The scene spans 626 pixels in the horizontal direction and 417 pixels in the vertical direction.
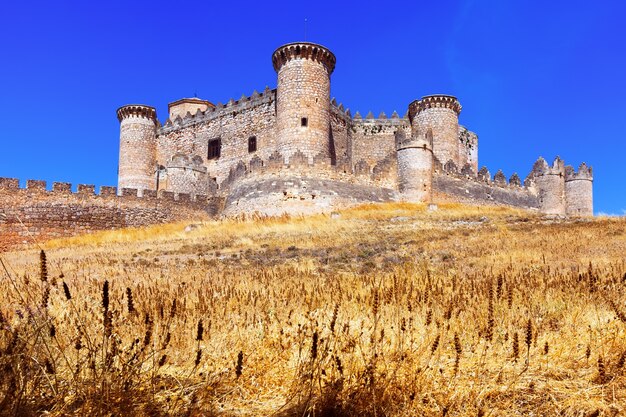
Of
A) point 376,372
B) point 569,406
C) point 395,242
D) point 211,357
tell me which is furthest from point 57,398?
point 395,242

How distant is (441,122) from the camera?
123ft

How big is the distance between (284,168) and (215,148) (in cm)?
1316

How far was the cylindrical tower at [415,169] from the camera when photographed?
29781 mm

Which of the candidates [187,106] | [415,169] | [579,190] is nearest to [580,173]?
[579,190]

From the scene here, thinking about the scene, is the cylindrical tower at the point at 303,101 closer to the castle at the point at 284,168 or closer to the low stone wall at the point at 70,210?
the castle at the point at 284,168

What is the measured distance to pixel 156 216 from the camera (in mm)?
28656

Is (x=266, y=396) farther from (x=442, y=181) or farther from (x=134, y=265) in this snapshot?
(x=442, y=181)

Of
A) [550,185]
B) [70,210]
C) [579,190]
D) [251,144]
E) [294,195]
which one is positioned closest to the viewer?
[70,210]

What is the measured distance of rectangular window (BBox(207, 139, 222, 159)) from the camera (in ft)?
128

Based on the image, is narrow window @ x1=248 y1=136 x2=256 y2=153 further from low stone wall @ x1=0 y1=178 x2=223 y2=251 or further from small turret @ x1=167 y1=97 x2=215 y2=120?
small turret @ x1=167 y1=97 x2=215 y2=120

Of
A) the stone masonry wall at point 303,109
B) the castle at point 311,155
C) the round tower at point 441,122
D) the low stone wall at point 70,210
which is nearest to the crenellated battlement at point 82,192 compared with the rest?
the low stone wall at point 70,210

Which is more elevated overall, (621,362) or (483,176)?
(483,176)

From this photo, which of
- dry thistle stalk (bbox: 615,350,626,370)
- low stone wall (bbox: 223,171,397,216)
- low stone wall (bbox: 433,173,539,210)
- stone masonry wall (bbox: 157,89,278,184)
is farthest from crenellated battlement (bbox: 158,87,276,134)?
dry thistle stalk (bbox: 615,350,626,370)

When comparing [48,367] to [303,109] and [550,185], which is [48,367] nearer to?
[303,109]
